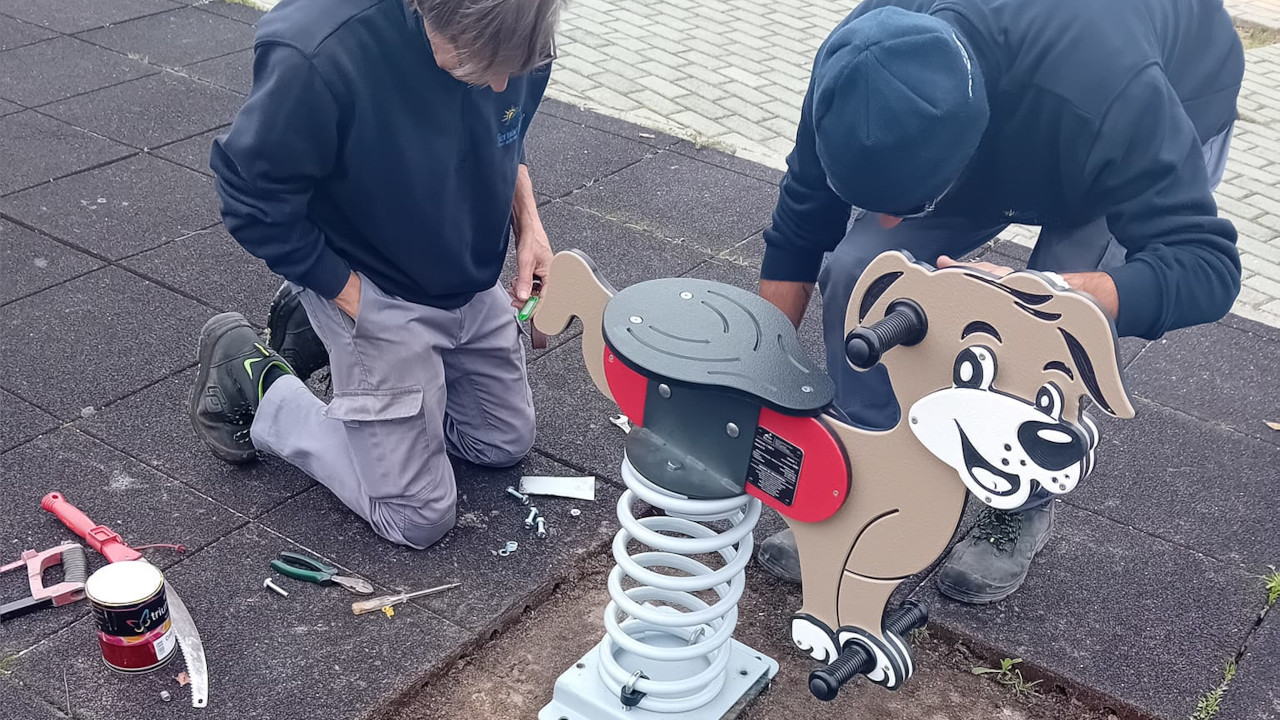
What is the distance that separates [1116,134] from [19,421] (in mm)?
2812

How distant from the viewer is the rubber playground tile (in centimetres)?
386

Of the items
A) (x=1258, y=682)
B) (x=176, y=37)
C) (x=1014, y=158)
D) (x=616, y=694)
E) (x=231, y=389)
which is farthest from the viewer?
(x=176, y=37)

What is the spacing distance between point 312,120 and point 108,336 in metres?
1.60

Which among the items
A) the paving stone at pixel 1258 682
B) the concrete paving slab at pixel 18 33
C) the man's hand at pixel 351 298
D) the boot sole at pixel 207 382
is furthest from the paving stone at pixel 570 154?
the paving stone at pixel 1258 682

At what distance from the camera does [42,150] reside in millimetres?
4785

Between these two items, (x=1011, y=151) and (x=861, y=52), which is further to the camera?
(x=1011, y=151)

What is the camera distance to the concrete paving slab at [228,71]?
220 inches

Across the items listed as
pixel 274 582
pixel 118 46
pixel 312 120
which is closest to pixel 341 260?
pixel 312 120

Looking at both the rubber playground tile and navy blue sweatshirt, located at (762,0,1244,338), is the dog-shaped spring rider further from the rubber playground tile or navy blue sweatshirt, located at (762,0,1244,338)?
the rubber playground tile

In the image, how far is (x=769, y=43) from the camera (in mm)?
7230

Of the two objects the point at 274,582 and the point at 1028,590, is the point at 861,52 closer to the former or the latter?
the point at 1028,590

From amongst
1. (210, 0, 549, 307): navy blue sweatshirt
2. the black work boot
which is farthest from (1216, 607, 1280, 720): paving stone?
(210, 0, 549, 307): navy blue sweatshirt

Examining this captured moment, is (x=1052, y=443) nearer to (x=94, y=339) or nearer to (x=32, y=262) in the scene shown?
(x=94, y=339)

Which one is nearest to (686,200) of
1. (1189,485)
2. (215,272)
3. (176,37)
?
(215,272)
